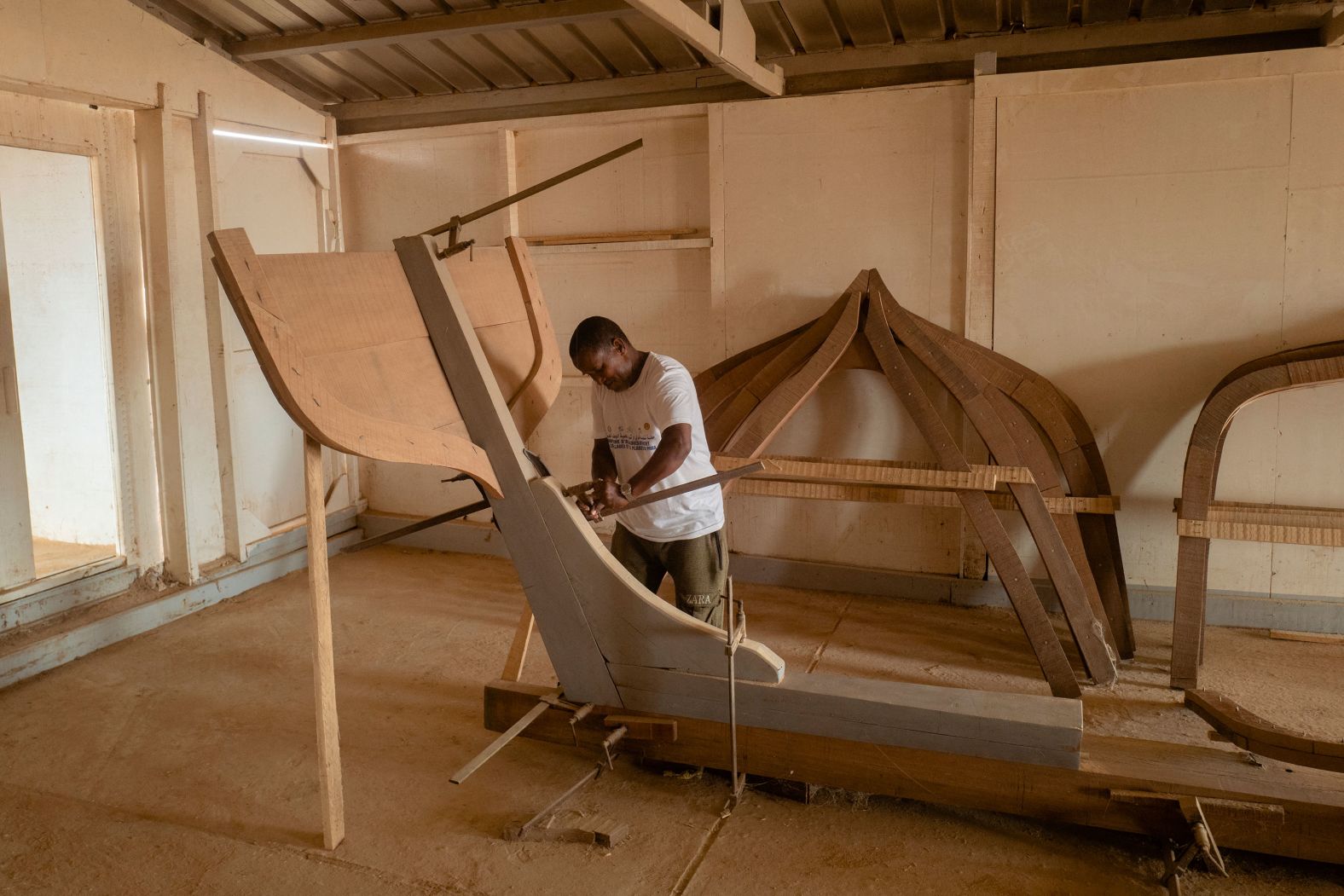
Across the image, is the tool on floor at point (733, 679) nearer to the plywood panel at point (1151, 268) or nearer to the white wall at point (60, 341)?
the plywood panel at point (1151, 268)

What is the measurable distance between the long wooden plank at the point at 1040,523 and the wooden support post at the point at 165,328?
3871 mm

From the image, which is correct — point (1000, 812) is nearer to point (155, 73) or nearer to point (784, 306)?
point (784, 306)

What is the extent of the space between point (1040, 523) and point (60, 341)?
5.46 m

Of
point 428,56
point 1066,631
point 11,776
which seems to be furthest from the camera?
point 428,56

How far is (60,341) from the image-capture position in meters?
5.74

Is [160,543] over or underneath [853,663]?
over

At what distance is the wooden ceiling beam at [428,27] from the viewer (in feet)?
15.7

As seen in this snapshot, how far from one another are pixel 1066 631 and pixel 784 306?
85.9 inches

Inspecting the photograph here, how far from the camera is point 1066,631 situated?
4.78 meters

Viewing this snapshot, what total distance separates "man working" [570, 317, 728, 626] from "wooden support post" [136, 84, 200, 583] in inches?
112

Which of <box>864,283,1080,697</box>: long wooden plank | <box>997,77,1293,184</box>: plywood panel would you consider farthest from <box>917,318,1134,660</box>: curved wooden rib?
<box>997,77,1293,184</box>: plywood panel

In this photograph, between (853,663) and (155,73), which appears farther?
(155,73)

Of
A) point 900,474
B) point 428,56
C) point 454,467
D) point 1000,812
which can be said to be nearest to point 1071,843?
point 1000,812

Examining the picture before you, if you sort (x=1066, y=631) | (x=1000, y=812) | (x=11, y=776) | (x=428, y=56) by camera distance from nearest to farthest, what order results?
(x=1000, y=812), (x=11, y=776), (x=1066, y=631), (x=428, y=56)
